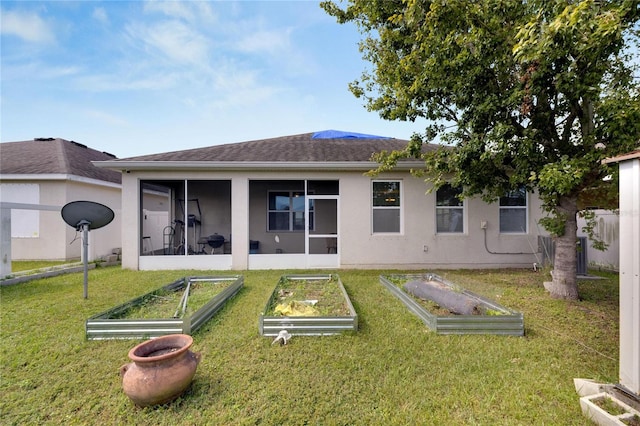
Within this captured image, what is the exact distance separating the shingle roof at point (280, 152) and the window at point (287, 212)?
1.91m

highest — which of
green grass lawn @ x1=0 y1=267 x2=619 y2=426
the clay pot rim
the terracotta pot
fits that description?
the clay pot rim

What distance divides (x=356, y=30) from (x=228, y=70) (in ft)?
23.5

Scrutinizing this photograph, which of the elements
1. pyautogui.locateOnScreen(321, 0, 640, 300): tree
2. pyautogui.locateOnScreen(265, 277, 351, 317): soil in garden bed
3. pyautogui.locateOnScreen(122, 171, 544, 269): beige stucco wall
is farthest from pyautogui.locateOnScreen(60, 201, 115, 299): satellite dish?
pyautogui.locateOnScreen(321, 0, 640, 300): tree

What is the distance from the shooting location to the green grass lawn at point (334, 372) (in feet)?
7.15

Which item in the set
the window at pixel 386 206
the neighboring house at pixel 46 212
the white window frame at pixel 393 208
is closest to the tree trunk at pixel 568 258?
the white window frame at pixel 393 208

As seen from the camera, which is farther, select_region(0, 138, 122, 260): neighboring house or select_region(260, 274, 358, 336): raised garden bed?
select_region(0, 138, 122, 260): neighboring house

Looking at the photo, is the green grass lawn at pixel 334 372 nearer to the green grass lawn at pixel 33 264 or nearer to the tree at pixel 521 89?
the tree at pixel 521 89

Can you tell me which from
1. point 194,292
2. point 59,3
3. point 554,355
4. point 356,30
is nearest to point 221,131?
point 59,3

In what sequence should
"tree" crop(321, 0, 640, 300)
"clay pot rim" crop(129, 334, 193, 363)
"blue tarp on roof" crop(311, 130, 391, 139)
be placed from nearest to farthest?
"clay pot rim" crop(129, 334, 193, 363)
"tree" crop(321, 0, 640, 300)
"blue tarp on roof" crop(311, 130, 391, 139)

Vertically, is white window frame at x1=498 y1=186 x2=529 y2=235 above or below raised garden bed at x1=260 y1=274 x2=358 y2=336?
above

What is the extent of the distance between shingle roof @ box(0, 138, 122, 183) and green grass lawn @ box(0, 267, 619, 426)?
24.2 ft

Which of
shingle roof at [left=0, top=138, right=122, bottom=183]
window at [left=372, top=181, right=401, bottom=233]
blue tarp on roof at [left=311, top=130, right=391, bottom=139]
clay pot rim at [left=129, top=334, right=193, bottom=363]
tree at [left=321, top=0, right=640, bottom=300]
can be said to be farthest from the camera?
blue tarp on roof at [left=311, top=130, right=391, bottom=139]

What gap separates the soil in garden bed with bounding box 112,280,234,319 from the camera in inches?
164

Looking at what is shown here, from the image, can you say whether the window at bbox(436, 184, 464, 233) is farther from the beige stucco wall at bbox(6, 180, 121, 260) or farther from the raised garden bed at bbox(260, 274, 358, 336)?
the beige stucco wall at bbox(6, 180, 121, 260)
